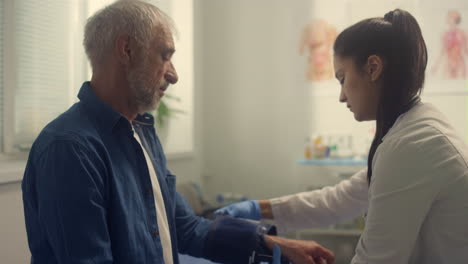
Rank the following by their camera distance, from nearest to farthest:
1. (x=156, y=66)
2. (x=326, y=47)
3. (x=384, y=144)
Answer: (x=384, y=144) < (x=156, y=66) < (x=326, y=47)

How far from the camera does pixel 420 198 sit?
87 centimetres

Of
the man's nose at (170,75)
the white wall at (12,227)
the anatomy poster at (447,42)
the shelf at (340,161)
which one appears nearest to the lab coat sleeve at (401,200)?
the man's nose at (170,75)

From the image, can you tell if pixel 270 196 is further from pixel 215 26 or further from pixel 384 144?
pixel 384 144

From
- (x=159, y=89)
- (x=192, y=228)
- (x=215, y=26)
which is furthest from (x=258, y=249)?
(x=215, y=26)

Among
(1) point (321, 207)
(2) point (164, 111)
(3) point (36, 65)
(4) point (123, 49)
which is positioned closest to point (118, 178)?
(4) point (123, 49)

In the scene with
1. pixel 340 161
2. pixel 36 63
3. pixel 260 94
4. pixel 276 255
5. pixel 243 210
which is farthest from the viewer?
pixel 260 94

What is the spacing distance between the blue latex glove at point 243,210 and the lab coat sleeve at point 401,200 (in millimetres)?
626

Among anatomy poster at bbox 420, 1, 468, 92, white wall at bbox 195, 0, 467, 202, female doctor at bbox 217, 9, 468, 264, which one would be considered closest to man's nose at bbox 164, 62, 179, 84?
female doctor at bbox 217, 9, 468, 264

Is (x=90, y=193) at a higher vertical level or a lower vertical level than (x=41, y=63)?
lower

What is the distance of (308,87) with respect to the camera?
3.20 meters

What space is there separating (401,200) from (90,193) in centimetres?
71

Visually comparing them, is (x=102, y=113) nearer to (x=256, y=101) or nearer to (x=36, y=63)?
(x=36, y=63)

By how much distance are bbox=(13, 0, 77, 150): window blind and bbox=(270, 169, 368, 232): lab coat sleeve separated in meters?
1.19

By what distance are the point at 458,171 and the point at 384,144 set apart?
172 mm
